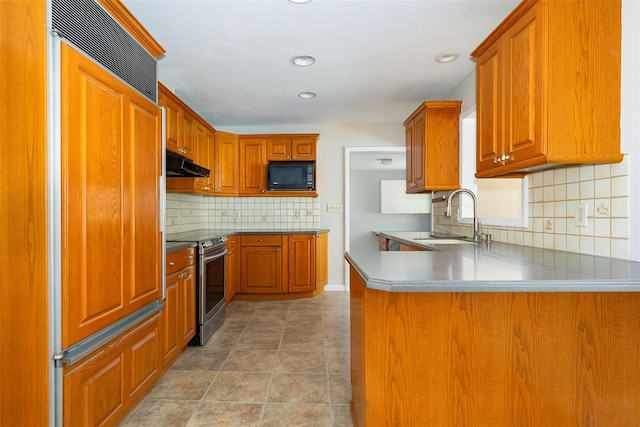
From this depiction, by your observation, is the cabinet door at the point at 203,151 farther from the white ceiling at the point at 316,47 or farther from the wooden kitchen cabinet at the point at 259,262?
the wooden kitchen cabinet at the point at 259,262

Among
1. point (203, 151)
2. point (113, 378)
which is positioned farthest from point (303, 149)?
point (113, 378)

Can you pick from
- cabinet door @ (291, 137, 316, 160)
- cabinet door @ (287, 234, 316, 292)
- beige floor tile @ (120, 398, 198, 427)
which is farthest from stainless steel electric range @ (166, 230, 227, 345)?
cabinet door @ (291, 137, 316, 160)

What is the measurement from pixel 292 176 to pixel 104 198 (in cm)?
286

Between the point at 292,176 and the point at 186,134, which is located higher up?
the point at 186,134

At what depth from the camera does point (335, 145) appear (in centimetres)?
461

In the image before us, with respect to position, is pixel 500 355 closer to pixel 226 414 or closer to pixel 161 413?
pixel 226 414

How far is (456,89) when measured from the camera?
318cm

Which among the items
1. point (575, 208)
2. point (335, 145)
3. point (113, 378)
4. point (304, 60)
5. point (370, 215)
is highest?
point (304, 60)

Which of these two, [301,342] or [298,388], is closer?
[298,388]

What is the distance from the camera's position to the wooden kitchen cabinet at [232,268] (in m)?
3.74

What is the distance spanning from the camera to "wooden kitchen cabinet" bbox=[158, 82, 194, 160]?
2656 millimetres

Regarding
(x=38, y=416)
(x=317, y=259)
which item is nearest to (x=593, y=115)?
(x=38, y=416)

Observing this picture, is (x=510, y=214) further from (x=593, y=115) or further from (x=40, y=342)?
(x=40, y=342)

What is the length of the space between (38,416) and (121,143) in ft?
3.71
